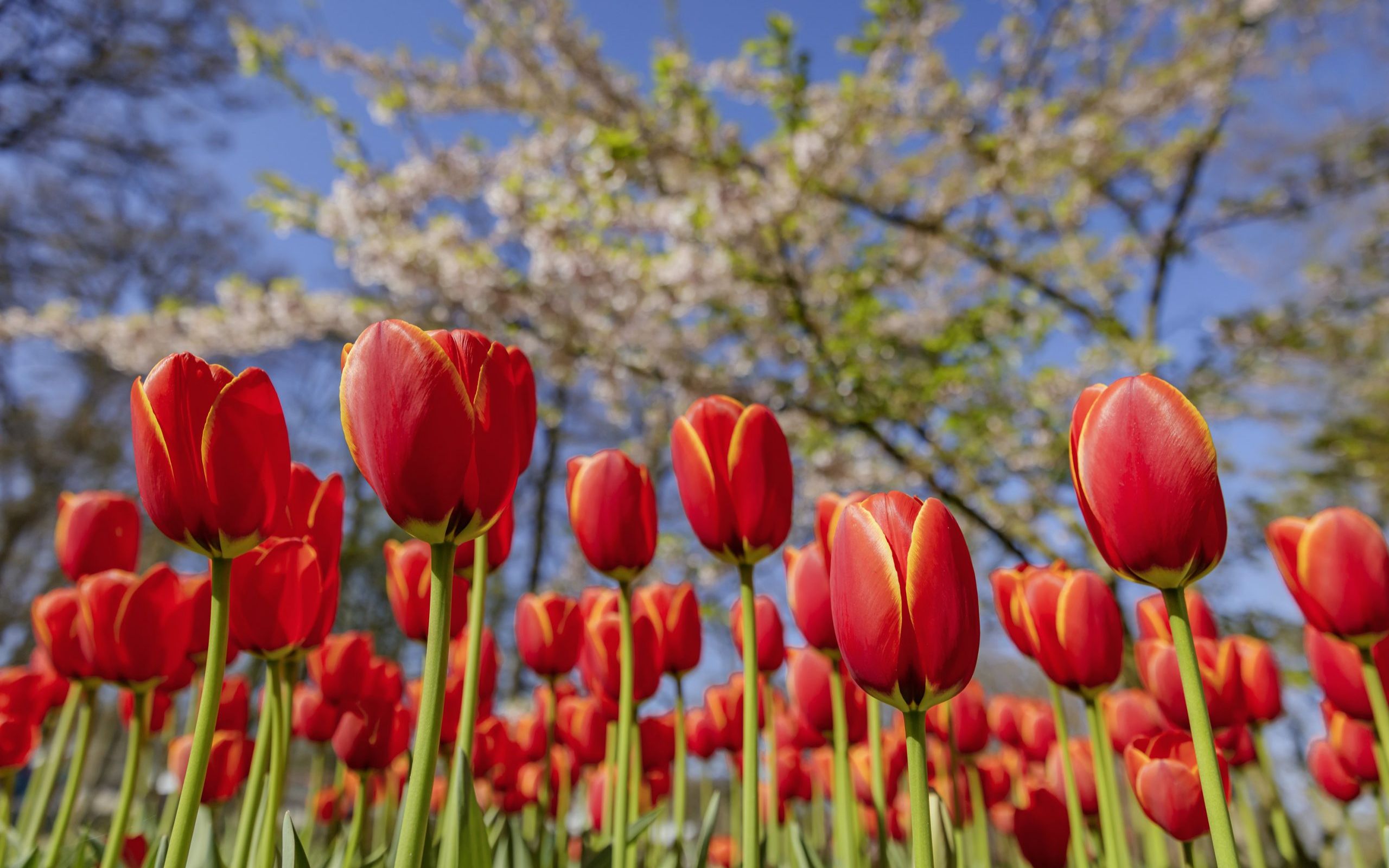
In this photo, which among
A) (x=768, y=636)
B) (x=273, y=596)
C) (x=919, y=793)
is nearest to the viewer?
(x=919, y=793)

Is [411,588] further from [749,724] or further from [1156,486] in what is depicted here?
[1156,486]

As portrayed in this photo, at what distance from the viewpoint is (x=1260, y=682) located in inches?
52.8

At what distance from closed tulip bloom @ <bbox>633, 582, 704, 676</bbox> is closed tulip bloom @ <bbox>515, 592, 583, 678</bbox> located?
0.15 meters

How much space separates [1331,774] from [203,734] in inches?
69.5

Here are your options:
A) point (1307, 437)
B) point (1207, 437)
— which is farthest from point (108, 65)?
point (1307, 437)

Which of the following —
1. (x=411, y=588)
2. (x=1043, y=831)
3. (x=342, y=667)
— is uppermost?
(x=411, y=588)

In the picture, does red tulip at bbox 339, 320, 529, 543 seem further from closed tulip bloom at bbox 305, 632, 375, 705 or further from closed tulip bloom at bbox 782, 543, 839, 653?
closed tulip bloom at bbox 305, 632, 375, 705

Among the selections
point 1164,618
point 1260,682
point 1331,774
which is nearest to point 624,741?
point 1164,618

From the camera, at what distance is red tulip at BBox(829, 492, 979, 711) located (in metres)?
0.64

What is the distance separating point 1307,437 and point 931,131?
8.01 metres

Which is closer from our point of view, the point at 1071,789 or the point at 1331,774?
the point at 1071,789

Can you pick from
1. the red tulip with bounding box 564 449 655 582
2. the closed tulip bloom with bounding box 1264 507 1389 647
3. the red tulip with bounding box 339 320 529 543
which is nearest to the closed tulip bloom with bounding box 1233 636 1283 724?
the closed tulip bloom with bounding box 1264 507 1389 647

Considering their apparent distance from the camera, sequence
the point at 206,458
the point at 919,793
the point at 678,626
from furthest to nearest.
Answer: the point at 678,626, the point at 206,458, the point at 919,793

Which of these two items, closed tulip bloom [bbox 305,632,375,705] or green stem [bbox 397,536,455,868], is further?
closed tulip bloom [bbox 305,632,375,705]
